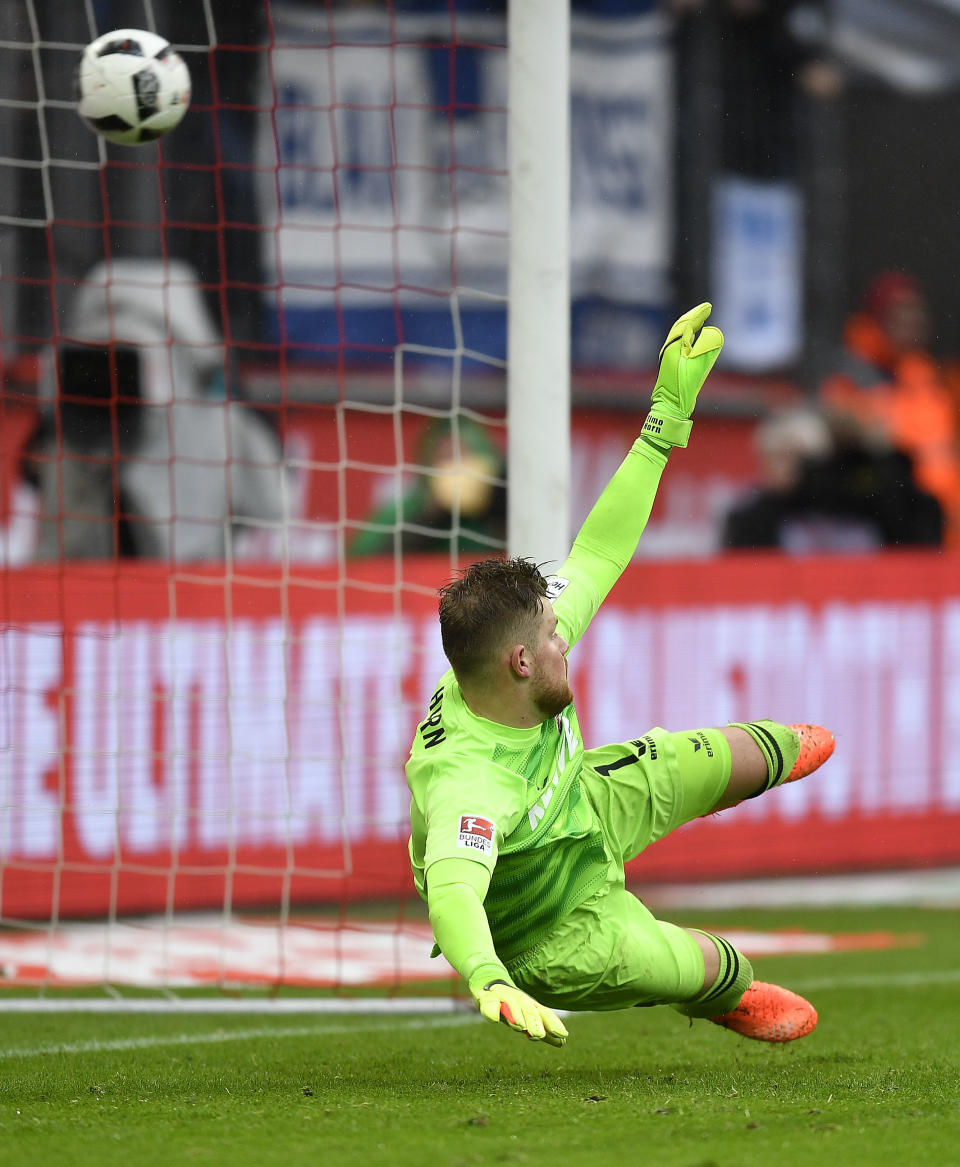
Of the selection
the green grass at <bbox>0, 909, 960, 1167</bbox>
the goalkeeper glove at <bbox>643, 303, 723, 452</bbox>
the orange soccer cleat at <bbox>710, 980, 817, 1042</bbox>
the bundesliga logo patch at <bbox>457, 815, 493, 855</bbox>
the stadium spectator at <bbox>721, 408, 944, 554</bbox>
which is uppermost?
the stadium spectator at <bbox>721, 408, 944, 554</bbox>

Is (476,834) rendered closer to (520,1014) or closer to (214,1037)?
(520,1014)

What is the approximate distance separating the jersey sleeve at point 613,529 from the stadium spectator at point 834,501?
5.72 m

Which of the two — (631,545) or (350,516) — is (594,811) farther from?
(350,516)

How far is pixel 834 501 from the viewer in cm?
1024

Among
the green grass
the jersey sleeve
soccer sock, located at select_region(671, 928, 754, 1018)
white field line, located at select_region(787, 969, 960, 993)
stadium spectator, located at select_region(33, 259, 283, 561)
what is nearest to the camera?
the green grass

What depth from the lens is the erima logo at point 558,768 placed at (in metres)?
3.90

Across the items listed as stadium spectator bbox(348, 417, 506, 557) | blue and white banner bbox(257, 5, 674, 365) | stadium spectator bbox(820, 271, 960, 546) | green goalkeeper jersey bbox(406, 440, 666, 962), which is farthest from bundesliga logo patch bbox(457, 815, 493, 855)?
stadium spectator bbox(820, 271, 960, 546)

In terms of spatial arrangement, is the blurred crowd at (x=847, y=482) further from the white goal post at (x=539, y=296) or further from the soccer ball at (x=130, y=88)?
the soccer ball at (x=130, y=88)

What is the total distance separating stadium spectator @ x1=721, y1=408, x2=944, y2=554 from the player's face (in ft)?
20.6

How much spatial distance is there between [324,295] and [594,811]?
7.42m

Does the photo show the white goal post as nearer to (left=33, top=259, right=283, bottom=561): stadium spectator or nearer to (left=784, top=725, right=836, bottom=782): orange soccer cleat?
(left=784, top=725, right=836, bottom=782): orange soccer cleat

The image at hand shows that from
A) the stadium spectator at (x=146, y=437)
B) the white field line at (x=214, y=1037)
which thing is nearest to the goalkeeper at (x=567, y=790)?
the white field line at (x=214, y=1037)

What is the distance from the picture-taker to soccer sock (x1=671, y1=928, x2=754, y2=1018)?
4184 mm

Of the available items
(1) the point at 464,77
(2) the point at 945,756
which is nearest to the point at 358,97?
(1) the point at 464,77
